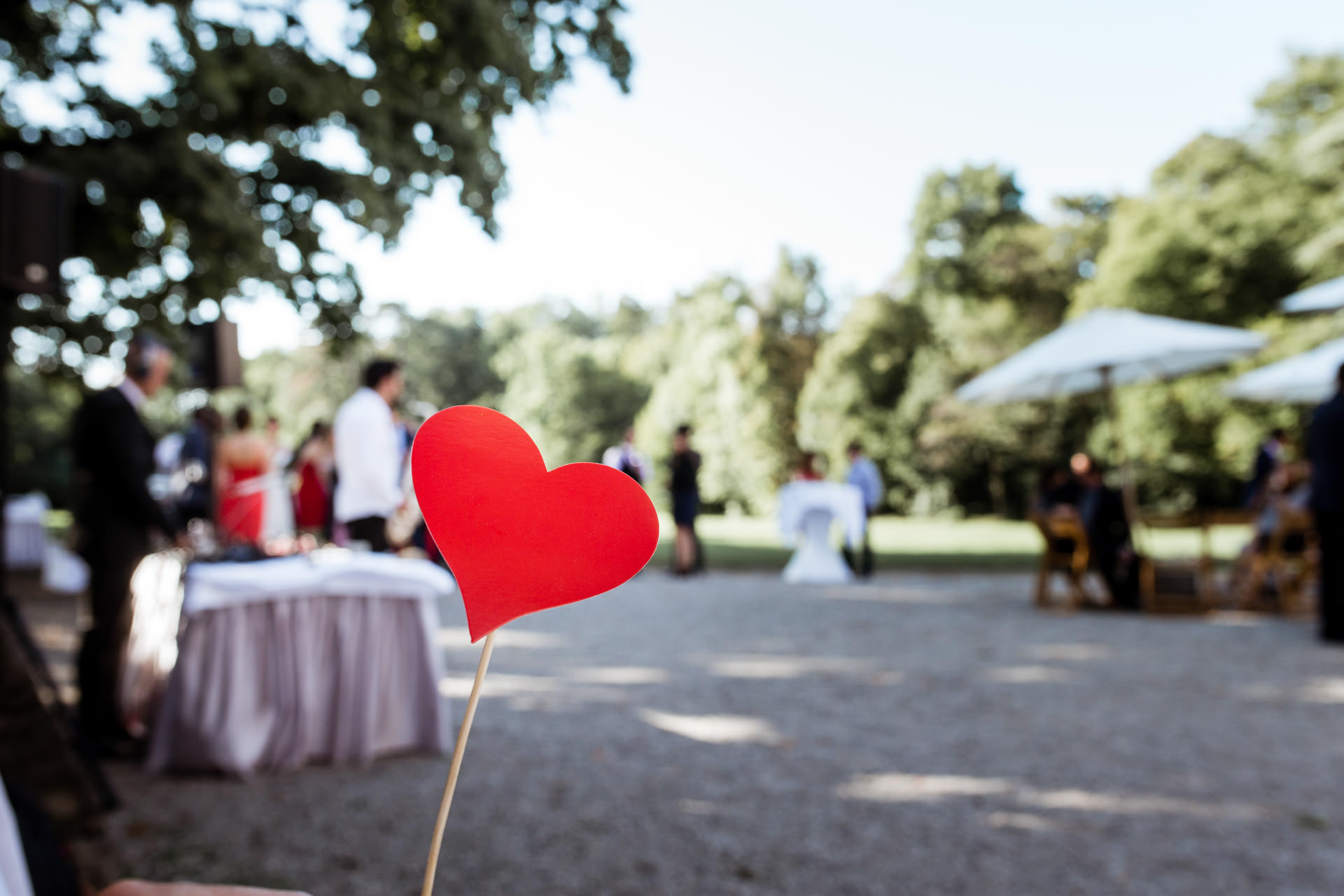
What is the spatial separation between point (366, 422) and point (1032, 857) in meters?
3.28

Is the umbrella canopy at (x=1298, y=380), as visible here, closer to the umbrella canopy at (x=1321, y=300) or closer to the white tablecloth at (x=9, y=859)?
the umbrella canopy at (x=1321, y=300)

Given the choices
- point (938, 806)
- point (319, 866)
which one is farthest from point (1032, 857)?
point (319, 866)

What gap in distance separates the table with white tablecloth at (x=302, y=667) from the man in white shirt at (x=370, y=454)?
2.13ft

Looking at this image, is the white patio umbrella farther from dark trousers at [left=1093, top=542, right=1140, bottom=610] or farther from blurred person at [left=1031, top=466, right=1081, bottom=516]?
blurred person at [left=1031, top=466, right=1081, bottom=516]

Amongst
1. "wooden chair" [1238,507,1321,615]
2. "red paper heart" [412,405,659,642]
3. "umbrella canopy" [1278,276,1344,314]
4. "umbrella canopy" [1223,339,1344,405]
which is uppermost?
"umbrella canopy" [1278,276,1344,314]

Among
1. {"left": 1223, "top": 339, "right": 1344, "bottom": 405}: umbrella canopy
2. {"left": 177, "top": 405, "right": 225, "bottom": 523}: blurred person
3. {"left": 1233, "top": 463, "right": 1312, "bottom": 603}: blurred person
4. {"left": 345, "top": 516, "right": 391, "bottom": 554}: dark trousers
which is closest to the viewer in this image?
{"left": 345, "top": 516, "right": 391, "bottom": 554}: dark trousers

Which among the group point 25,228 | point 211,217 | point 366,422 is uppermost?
point 211,217

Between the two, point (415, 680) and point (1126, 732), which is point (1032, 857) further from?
point (415, 680)

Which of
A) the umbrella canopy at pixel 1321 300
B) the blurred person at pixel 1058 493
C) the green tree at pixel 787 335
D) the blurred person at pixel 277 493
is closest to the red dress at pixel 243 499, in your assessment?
the blurred person at pixel 277 493

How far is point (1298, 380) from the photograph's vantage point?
30.9 ft

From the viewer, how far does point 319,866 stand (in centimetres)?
282

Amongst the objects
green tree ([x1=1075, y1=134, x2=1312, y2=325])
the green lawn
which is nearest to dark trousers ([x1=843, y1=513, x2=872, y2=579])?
the green lawn

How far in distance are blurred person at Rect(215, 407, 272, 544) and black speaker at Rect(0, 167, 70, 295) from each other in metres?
2.78

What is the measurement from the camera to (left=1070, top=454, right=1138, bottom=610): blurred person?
8133 mm
